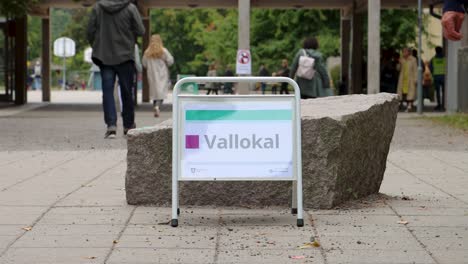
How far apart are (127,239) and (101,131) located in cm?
1162

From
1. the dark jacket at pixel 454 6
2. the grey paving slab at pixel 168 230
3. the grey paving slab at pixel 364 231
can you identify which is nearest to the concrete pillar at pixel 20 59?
the dark jacket at pixel 454 6

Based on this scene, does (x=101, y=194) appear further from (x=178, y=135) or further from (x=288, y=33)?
(x=288, y=33)

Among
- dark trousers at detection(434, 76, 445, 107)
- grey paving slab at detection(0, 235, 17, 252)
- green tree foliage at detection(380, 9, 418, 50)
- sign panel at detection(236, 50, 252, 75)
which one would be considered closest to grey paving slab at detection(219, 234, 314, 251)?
grey paving slab at detection(0, 235, 17, 252)

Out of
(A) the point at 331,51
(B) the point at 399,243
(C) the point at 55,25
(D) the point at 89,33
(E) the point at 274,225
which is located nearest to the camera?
(B) the point at 399,243

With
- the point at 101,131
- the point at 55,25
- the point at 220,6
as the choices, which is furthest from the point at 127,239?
the point at 55,25

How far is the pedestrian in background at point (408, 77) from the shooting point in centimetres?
2881

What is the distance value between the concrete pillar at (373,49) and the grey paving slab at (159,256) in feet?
73.0

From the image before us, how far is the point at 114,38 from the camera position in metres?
14.1

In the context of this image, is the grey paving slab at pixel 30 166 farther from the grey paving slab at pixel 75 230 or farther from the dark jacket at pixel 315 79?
the dark jacket at pixel 315 79

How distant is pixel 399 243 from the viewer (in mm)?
6191

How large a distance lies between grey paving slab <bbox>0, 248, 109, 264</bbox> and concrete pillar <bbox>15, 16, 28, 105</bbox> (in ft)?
88.1

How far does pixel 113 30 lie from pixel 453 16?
6.89 metres

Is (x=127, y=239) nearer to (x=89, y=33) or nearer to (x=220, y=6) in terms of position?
(x=89, y=33)

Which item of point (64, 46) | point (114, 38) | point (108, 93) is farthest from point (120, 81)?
point (64, 46)
